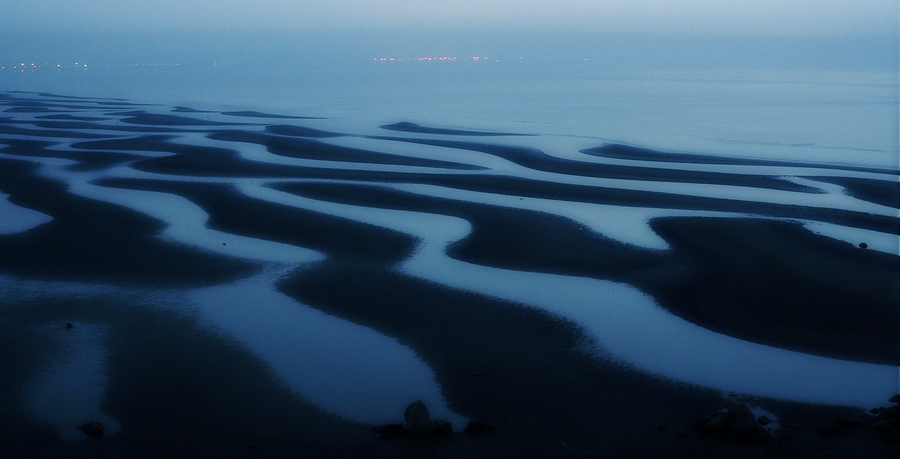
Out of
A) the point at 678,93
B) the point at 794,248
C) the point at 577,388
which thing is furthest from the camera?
the point at 678,93

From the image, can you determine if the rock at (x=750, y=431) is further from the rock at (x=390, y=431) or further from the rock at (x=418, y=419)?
the rock at (x=390, y=431)

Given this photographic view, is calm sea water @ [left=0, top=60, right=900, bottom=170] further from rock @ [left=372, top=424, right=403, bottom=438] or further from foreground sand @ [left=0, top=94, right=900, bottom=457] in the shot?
rock @ [left=372, top=424, right=403, bottom=438]

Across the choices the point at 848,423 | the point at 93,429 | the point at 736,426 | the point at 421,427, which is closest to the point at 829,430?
the point at 848,423

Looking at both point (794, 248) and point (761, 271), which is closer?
point (761, 271)

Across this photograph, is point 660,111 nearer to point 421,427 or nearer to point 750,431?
point 750,431

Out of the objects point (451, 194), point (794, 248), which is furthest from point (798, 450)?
point (451, 194)

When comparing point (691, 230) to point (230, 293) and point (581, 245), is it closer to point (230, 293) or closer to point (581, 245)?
point (581, 245)
